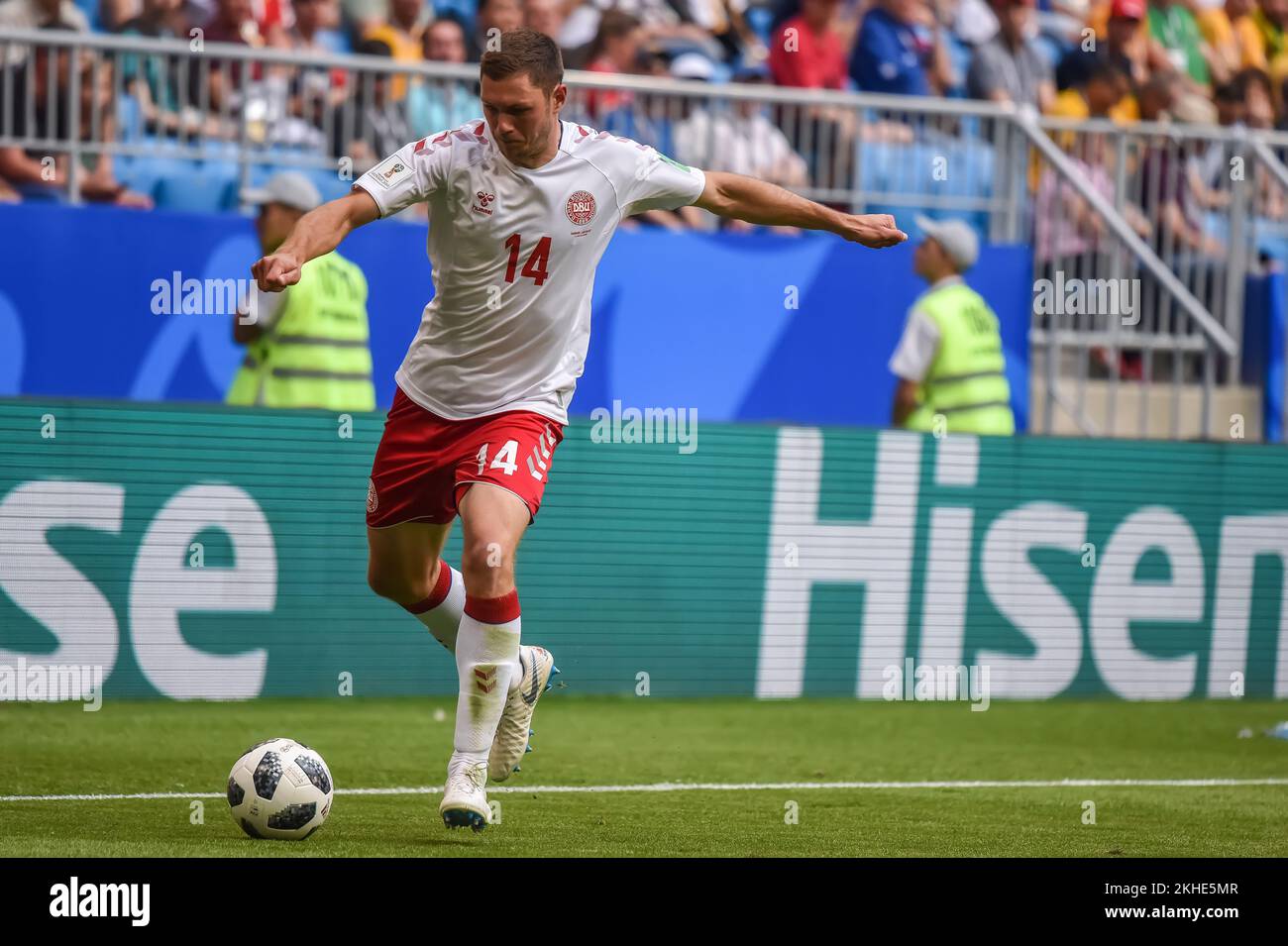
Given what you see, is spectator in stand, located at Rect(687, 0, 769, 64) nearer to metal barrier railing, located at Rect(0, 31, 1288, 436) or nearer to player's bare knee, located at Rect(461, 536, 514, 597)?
metal barrier railing, located at Rect(0, 31, 1288, 436)

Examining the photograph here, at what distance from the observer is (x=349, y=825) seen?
6.83 meters

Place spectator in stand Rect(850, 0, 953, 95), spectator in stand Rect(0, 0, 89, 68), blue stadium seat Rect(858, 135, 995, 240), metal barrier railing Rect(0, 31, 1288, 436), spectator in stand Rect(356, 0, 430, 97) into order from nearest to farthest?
metal barrier railing Rect(0, 31, 1288, 436) < spectator in stand Rect(0, 0, 89, 68) < blue stadium seat Rect(858, 135, 995, 240) < spectator in stand Rect(356, 0, 430, 97) < spectator in stand Rect(850, 0, 953, 95)

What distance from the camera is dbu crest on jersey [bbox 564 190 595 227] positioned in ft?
23.1

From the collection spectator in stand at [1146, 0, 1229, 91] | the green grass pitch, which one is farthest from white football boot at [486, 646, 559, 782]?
spectator in stand at [1146, 0, 1229, 91]

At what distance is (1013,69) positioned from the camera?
1569cm

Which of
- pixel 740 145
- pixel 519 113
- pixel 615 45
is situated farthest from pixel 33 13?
pixel 519 113

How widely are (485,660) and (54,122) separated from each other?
614cm

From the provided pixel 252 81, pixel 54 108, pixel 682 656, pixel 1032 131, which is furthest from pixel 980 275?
pixel 54 108

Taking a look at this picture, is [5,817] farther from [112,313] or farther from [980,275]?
[980,275]

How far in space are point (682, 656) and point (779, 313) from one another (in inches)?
108

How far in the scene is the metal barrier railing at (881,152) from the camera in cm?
1169

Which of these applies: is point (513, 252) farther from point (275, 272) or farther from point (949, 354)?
point (949, 354)

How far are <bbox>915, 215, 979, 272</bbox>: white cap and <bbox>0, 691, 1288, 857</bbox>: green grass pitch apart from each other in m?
2.75

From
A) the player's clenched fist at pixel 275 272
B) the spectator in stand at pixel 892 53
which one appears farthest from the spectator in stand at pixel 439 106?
the player's clenched fist at pixel 275 272
